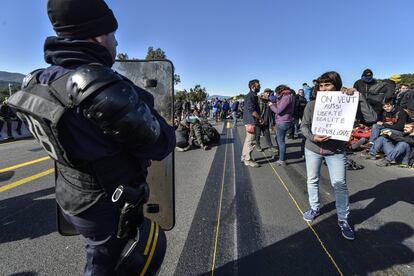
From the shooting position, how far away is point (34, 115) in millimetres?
1242

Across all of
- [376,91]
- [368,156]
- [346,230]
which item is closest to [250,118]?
[368,156]

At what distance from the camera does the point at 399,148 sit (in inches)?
283

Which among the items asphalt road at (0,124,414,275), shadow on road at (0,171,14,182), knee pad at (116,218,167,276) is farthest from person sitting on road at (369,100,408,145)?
shadow on road at (0,171,14,182)

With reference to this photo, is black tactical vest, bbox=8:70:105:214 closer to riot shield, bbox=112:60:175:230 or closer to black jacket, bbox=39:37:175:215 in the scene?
black jacket, bbox=39:37:175:215

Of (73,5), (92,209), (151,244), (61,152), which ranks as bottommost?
(151,244)

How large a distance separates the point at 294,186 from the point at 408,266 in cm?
262

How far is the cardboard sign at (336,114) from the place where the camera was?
331cm

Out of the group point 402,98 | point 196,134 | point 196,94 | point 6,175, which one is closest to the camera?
point 6,175

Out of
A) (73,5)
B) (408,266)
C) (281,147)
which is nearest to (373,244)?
(408,266)

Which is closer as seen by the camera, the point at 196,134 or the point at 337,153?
the point at 337,153

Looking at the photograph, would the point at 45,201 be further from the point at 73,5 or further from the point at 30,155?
the point at 30,155

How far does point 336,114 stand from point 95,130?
114 inches

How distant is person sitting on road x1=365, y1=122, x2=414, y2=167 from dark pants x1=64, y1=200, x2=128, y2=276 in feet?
23.5

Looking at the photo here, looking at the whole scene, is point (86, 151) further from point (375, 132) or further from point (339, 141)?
point (375, 132)
